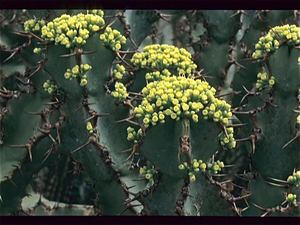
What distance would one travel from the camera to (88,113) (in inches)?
104

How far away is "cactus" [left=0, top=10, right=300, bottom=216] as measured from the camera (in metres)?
2.36

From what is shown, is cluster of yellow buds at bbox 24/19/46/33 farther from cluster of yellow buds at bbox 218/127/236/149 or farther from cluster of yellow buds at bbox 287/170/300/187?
cluster of yellow buds at bbox 287/170/300/187

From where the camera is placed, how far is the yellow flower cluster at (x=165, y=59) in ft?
8.81

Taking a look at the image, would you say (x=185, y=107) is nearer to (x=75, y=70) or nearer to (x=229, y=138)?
(x=229, y=138)

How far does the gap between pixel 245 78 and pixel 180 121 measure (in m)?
1.13

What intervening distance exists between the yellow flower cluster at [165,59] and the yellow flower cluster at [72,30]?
300 mm

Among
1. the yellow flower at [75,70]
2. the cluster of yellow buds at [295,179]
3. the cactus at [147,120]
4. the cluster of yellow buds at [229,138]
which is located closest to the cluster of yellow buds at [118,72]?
the cactus at [147,120]

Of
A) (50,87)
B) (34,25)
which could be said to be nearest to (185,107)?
(50,87)

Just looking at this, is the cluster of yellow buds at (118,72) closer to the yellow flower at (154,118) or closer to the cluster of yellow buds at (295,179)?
the yellow flower at (154,118)

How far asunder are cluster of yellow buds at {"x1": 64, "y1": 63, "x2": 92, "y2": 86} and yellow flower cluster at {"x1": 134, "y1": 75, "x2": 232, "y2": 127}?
35cm

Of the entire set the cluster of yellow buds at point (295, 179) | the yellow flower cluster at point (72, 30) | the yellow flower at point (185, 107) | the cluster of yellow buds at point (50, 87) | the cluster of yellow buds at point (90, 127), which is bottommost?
the cluster of yellow buds at point (295, 179)

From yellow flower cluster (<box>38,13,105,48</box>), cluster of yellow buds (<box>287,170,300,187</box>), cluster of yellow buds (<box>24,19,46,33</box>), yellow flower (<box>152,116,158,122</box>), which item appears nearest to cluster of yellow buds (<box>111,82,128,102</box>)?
yellow flower cluster (<box>38,13,105,48</box>)
